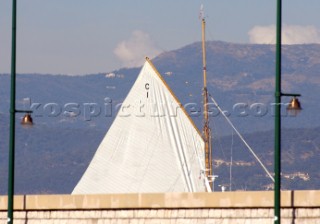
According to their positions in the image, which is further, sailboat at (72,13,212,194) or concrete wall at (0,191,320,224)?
sailboat at (72,13,212,194)

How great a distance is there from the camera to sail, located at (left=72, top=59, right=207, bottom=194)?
234ft

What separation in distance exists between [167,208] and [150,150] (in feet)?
96.8

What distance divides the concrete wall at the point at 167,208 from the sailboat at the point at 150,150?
22.9m

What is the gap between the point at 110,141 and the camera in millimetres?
73750

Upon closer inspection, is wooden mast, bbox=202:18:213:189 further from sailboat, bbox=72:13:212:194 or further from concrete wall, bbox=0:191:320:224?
concrete wall, bbox=0:191:320:224

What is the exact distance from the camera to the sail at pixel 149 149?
234 feet

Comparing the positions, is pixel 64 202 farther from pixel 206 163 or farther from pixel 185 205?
pixel 206 163

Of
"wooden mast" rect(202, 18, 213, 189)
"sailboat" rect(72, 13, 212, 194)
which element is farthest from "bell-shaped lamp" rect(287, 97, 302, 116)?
"wooden mast" rect(202, 18, 213, 189)

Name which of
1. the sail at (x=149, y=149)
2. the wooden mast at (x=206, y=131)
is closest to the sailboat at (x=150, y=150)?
the sail at (x=149, y=149)

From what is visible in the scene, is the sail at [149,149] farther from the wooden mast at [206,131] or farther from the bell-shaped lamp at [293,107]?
the bell-shaped lamp at [293,107]

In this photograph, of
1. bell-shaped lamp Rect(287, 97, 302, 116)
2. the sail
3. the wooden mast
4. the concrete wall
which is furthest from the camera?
the wooden mast

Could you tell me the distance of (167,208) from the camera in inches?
1741

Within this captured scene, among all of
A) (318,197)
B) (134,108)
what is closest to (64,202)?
(318,197)

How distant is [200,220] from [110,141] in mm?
30432
